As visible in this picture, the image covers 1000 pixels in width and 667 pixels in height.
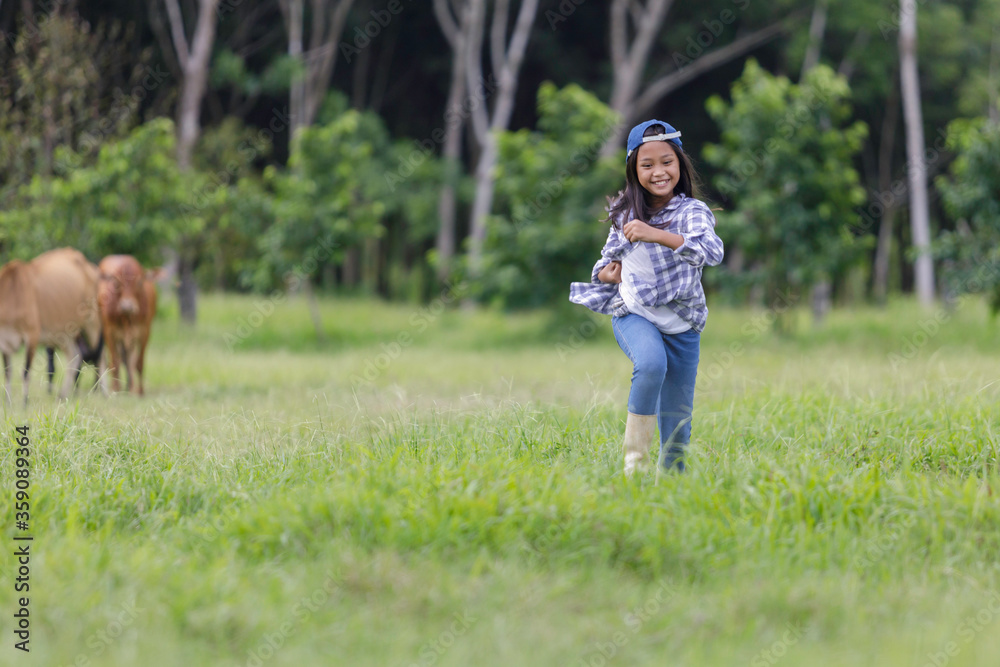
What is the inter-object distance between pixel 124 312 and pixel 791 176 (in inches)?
412

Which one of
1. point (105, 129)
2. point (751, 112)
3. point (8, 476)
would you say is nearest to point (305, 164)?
point (105, 129)

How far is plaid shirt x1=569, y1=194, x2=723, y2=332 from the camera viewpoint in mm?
4121

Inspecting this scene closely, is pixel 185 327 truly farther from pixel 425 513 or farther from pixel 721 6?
pixel 721 6

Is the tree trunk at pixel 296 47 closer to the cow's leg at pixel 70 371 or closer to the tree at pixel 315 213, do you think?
the tree at pixel 315 213

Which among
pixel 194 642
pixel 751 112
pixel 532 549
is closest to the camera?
pixel 194 642

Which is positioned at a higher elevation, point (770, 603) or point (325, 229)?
point (325, 229)

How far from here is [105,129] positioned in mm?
15086

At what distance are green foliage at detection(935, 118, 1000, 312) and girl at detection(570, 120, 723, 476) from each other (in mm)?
9362

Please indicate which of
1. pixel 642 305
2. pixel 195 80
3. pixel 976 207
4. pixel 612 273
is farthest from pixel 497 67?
pixel 642 305

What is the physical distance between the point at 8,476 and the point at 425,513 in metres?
2.22


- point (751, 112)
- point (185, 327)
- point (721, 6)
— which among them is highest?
point (721, 6)

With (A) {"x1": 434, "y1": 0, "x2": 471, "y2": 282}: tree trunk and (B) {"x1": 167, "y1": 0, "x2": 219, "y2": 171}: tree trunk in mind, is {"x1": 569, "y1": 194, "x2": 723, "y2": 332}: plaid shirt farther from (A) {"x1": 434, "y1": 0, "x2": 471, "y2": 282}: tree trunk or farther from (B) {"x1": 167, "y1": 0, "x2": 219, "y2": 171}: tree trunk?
(A) {"x1": 434, "y1": 0, "x2": 471, "y2": 282}: tree trunk

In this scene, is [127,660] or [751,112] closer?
[127,660]

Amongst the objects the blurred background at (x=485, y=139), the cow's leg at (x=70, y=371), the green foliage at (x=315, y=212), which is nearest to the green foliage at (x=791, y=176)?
the blurred background at (x=485, y=139)
